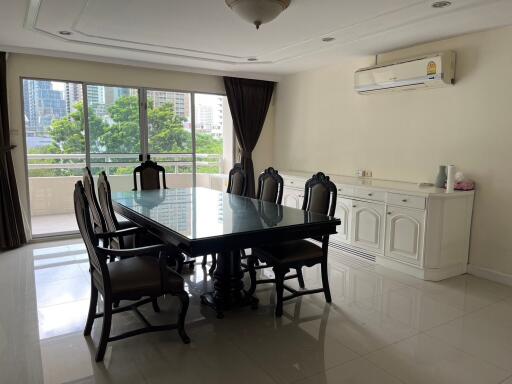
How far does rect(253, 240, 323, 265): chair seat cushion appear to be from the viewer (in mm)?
2895

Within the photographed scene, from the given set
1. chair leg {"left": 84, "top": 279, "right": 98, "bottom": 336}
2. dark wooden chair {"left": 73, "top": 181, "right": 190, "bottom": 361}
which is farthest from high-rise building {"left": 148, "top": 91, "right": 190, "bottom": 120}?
chair leg {"left": 84, "top": 279, "right": 98, "bottom": 336}

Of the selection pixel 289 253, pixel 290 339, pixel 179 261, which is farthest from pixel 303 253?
pixel 179 261

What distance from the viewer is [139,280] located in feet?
7.78

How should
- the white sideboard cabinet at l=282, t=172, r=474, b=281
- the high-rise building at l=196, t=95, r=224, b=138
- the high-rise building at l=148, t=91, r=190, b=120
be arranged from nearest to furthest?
the white sideboard cabinet at l=282, t=172, r=474, b=281
the high-rise building at l=148, t=91, r=190, b=120
the high-rise building at l=196, t=95, r=224, b=138

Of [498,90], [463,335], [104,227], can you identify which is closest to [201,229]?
[104,227]

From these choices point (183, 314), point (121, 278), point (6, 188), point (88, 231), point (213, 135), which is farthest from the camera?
point (213, 135)

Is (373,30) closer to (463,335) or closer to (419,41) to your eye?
(419,41)

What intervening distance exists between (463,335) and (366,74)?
315cm

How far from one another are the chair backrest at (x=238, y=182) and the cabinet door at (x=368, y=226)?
1.29 m

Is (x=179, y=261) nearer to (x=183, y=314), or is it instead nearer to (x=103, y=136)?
(x=183, y=314)

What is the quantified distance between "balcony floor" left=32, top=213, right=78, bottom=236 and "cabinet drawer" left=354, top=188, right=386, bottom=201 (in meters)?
3.96

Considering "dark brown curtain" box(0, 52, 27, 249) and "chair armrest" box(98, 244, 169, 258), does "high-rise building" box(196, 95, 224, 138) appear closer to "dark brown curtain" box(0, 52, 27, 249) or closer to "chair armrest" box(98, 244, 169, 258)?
"dark brown curtain" box(0, 52, 27, 249)

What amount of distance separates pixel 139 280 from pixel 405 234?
106 inches

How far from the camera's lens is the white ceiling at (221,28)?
3100mm
